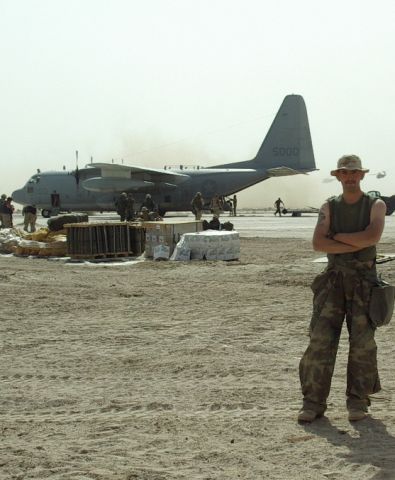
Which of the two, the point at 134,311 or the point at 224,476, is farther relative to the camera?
the point at 134,311

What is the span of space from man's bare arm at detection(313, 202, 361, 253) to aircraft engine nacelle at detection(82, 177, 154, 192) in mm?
37113

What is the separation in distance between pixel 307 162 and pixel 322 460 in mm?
46152

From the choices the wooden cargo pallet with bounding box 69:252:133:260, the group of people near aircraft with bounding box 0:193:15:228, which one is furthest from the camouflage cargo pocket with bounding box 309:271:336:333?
the group of people near aircraft with bounding box 0:193:15:228

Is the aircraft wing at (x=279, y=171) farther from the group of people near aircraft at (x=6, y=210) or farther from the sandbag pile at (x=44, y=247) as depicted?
the sandbag pile at (x=44, y=247)

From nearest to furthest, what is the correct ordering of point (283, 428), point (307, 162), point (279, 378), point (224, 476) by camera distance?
point (224, 476), point (283, 428), point (279, 378), point (307, 162)

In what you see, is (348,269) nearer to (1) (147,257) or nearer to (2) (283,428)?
(2) (283,428)

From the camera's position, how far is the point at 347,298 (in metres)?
5.83

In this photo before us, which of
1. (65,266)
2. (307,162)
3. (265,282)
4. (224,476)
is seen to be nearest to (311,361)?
(224,476)

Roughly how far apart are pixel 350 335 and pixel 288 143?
44.8 m

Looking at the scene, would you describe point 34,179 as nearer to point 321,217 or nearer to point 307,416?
point 321,217

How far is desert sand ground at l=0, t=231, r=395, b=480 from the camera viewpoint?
484 cm

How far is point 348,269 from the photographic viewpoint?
19.2 ft

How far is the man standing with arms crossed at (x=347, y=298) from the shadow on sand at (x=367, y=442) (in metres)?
0.14

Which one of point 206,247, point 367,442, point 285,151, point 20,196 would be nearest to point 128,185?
point 20,196
